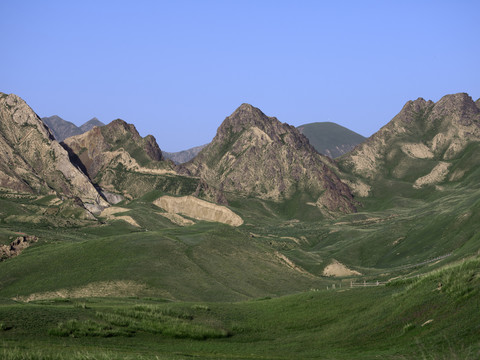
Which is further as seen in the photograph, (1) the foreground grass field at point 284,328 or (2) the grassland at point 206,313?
(2) the grassland at point 206,313

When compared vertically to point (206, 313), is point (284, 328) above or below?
below

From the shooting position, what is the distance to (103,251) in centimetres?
10219

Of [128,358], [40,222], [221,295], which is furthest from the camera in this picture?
[40,222]

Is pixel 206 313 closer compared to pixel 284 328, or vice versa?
pixel 284 328

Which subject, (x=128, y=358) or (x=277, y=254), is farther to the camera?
(x=277, y=254)

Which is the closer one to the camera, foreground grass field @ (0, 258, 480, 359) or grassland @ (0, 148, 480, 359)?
foreground grass field @ (0, 258, 480, 359)

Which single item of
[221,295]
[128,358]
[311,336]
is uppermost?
[128,358]

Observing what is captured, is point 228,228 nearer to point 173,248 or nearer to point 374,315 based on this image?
point 173,248

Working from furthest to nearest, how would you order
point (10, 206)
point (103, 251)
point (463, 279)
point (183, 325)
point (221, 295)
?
point (10, 206) → point (103, 251) → point (221, 295) → point (183, 325) → point (463, 279)

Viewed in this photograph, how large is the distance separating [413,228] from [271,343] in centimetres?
15307

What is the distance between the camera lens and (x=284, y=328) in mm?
43656

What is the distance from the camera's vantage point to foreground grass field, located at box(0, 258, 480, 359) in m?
29.9

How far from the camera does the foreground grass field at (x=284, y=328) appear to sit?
2994 cm

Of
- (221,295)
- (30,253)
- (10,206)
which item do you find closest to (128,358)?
(221,295)
